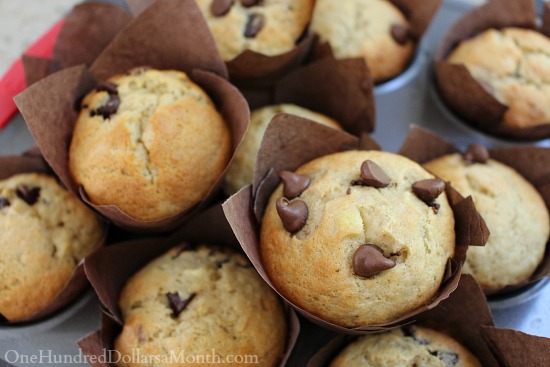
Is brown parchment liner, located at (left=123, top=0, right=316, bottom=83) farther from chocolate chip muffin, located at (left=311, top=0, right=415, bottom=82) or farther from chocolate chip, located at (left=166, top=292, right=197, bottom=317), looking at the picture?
chocolate chip, located at (left=166, top=292, right=197, bottom=317)

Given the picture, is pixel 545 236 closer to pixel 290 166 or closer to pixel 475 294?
pixel 475 294

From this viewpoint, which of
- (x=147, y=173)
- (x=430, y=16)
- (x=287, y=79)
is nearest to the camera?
(x=147, y=173)

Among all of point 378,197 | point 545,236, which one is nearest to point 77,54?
point 378,197

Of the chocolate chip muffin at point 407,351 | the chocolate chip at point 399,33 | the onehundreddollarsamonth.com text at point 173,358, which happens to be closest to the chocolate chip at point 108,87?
the onehundreddollarsamonth.com text at point 173,358

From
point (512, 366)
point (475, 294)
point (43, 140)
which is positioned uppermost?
point (43, 140)

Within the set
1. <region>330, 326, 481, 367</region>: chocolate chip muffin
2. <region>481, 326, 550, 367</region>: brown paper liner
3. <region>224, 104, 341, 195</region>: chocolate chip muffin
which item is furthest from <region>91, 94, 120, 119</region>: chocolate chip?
<region>481, 326, 550, 367</region>: brown paper liner

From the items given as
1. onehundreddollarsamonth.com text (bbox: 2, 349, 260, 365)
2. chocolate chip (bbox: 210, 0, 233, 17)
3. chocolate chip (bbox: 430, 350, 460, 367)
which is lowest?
chocolate chip (bbox: 430, 350, 460, 367)

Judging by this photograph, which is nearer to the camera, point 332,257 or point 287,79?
point 332,257

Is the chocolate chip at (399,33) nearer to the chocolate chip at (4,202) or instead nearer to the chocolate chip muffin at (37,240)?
the chocolate chip muffin at (37,240)
